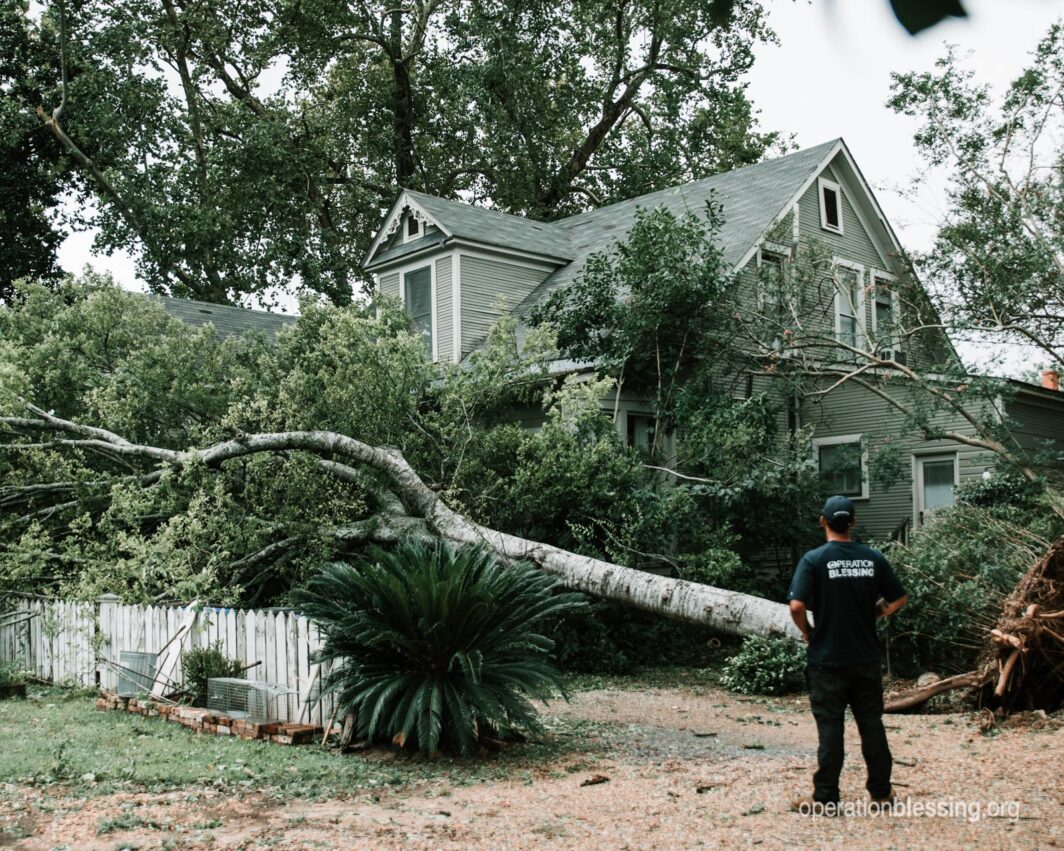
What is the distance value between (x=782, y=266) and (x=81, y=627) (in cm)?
1098

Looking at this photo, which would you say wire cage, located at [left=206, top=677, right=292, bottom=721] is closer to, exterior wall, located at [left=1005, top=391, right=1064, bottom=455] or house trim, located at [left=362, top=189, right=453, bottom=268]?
house trim, located at [left=362, top=189, right=453, bottom=268]

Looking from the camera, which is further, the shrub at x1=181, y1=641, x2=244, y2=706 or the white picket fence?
the shrub at x1=181, y1=641, x2=244, y2=706

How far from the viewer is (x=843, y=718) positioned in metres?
5.48

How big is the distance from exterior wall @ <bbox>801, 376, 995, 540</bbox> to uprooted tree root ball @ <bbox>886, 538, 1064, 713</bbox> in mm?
8096

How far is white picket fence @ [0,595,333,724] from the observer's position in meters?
8.41

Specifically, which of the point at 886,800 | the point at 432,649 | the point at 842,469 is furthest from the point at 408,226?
the point at 886,800

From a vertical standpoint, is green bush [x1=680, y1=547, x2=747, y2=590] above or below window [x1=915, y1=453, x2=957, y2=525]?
below

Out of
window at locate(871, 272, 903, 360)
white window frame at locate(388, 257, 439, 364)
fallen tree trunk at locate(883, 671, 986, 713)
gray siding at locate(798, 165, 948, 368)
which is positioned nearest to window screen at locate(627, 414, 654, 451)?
gray siding at locate(798, 165, 948, 368)

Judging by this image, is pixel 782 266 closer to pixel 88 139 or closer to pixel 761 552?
pixel 761 552

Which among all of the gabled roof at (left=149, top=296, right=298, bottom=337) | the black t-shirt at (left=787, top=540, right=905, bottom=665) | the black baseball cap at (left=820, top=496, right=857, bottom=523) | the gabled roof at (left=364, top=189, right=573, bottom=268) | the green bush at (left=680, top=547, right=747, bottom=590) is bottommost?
the green bush at (left=680, top=547, right=747, bottom=590)

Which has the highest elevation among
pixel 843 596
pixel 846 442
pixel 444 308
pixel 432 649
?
pixel 444 308

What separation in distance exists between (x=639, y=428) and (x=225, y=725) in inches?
391

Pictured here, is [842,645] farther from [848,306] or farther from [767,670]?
[848,306]

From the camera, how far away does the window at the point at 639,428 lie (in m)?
16.8
